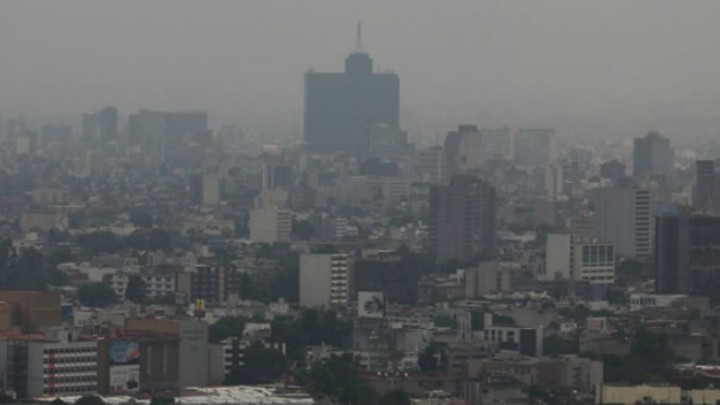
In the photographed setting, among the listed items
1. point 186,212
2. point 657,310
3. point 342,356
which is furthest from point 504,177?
point 342,356

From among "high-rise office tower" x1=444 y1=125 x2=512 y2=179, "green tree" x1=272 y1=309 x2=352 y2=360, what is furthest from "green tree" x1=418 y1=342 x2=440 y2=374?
"high-rise office tower" x1=444 y1=125 x2=512 y2=179

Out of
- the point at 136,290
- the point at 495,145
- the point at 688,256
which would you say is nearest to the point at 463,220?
the point at 688,256

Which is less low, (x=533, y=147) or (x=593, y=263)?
(x=533, y=147)

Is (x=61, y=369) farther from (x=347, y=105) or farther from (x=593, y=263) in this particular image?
(x=347, y=105)

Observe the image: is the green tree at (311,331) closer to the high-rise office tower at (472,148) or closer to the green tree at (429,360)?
the green tree at (429,360)

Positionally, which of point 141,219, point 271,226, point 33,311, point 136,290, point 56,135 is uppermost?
point 56,135

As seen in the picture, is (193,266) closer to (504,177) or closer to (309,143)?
(504,177)
